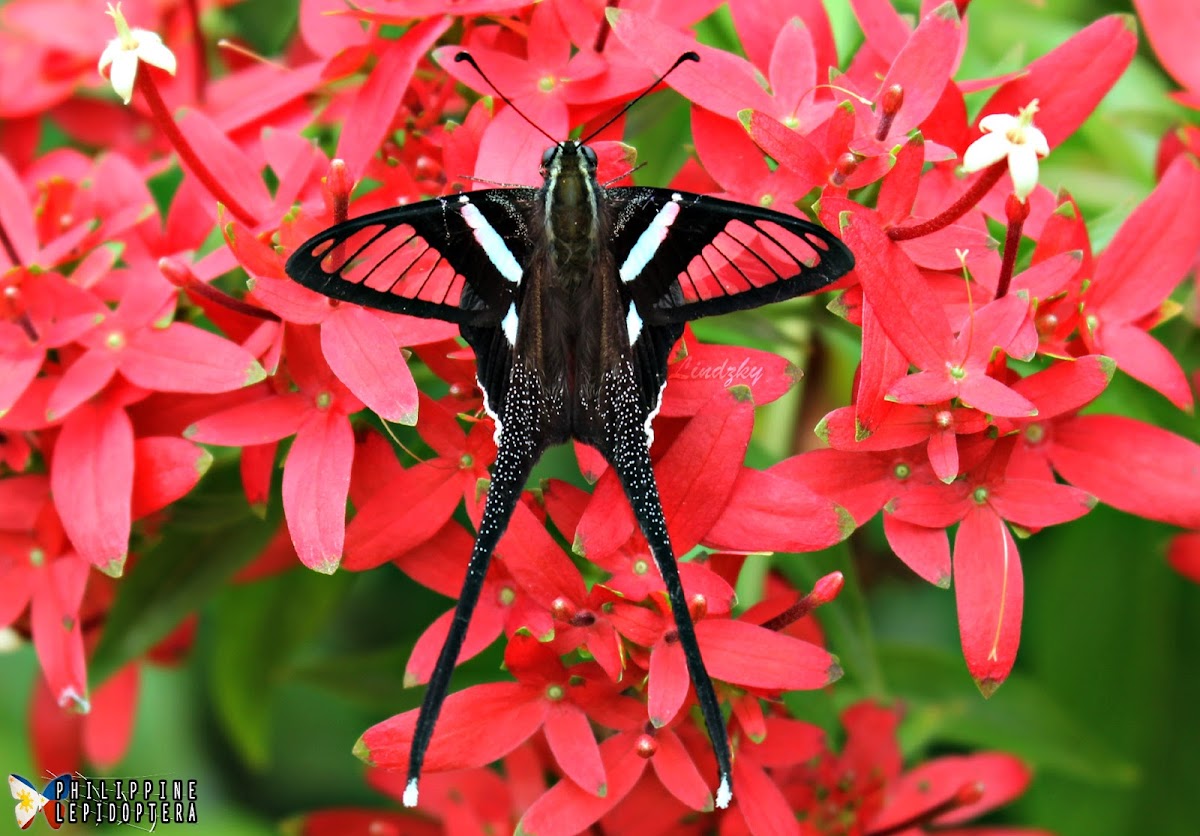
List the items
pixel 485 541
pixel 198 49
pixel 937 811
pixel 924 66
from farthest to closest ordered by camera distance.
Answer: pixel 198 49, pixel 937 811, pixel 924 66, pixel 485 541

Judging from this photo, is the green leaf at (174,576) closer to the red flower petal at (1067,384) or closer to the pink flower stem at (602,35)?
the pink flower stem at (602,35)

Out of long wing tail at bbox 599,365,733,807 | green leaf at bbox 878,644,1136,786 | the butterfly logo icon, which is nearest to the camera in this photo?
long wing tail at bbox 599,365,733,807

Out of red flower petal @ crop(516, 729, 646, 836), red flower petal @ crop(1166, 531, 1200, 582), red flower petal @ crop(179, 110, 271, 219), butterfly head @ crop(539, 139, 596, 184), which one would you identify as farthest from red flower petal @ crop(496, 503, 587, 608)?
red flower petal @ crop(1166, 531, 1200, 582)

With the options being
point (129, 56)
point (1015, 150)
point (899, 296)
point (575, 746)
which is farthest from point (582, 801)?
point (129, 56)

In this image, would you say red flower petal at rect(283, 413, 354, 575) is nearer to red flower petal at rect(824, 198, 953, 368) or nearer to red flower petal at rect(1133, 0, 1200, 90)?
red flower petal at rect(824, 198, 953, 368)

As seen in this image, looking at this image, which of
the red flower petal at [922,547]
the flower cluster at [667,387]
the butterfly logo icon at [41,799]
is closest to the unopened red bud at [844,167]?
the flower cluster at [667,387]

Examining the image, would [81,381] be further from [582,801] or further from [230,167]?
[582,801]
